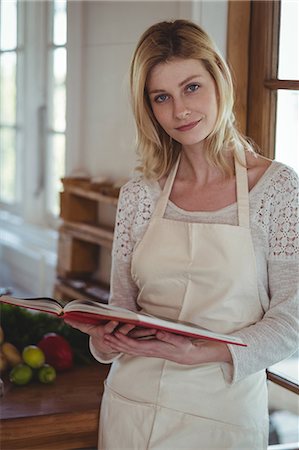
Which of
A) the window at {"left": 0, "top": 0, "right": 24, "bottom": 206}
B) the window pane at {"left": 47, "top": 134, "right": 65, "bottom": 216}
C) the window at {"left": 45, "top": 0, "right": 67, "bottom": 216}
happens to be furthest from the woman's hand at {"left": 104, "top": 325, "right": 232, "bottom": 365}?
the window at {"left": 0, "top": 0, "right": 24, "bottom": 206}

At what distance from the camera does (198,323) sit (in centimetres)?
185

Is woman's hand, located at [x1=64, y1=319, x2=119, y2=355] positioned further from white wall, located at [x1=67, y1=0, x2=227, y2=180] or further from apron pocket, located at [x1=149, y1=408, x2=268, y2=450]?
white wall, located at [x1=67, y1=0, x2=227, y2=180]

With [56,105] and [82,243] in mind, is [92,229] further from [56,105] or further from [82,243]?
[56,105]

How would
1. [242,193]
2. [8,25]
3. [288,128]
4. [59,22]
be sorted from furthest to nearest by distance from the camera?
1. [8,25]
2. [59,22]
3. [288,128]
4. [242,193]

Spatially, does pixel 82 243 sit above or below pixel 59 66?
below

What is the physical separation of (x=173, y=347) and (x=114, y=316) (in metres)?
0.21

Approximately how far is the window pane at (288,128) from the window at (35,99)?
1.79 metres

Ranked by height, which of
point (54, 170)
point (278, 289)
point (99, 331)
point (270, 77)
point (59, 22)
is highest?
point (59, 22)

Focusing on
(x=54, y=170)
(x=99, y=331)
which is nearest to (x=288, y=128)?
(x=99, y=331)

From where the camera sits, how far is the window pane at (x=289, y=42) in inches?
85.8

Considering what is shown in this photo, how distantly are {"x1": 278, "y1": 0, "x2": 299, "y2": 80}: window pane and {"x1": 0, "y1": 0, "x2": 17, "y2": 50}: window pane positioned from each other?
2.26 meters

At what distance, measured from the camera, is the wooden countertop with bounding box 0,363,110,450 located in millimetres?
2113

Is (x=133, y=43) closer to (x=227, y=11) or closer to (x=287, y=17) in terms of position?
(x=227, y=11)

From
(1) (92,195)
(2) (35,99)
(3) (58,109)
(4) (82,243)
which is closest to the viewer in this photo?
(1) (92,195)
